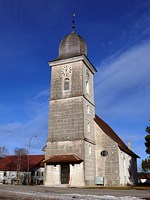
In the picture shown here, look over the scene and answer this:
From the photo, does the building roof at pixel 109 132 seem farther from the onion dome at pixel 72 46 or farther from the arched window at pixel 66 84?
the onion dome at pixel 72 46

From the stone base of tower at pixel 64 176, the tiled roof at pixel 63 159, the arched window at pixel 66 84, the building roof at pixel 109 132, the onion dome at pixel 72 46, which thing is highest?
the onion dome at pixel 72 46

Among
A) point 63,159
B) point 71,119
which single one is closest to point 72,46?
point 71,119

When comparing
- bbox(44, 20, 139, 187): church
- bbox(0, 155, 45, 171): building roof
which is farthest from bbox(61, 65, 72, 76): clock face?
bbox(0, 155, 45, 171): building roof

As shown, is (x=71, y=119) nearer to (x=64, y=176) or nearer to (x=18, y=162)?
(x=64, y=176)

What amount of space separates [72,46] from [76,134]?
1290cm

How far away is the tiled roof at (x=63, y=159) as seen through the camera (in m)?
30.8

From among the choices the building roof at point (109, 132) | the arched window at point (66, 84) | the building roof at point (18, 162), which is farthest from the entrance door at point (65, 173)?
the building roof at point (18, 162)

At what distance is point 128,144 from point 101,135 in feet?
68.8

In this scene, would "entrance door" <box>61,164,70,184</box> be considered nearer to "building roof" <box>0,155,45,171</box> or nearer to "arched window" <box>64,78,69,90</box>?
"arched window" <box>64,78,69,90</box>

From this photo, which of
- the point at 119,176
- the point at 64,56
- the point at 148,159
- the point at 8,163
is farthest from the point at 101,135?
the point at 8,163

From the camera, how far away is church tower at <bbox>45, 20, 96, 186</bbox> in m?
Answer: 31.6

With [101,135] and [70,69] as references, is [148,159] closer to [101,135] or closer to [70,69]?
[101,135]

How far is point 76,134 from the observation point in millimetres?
32781

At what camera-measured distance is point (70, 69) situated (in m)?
36.5
